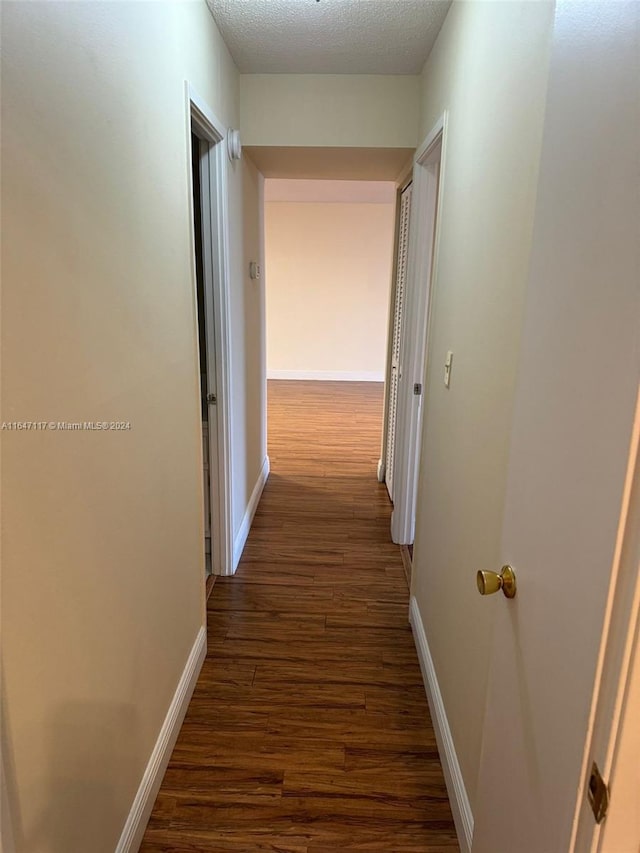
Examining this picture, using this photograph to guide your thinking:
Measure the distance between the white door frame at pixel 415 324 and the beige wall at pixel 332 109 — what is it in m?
0.25

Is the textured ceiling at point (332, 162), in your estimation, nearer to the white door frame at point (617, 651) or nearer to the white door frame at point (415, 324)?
the white door frame at point (415, 324)

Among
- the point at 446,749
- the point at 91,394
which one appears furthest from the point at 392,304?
the point at 91,394

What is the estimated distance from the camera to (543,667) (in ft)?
2.71

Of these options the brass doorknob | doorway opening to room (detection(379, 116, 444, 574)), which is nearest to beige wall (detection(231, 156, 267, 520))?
doorway opening to room (detection(379, 116, 444, 574))

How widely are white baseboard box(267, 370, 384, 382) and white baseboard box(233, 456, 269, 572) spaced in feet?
12.8

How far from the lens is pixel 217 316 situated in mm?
2621

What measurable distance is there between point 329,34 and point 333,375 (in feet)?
19.9

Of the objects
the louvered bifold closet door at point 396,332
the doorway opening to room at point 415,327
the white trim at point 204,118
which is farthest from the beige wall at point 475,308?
the louvered bifold closet door at point 396,332

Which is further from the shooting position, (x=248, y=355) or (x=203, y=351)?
(x=248, y=355)

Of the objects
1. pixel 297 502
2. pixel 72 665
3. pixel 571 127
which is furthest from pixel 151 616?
pixel 297 502

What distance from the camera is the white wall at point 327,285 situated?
25.2 ft

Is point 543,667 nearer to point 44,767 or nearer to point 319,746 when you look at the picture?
point 44,767

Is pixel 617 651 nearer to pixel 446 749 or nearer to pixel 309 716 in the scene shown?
pixel 446 749

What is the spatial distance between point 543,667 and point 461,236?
1.40 meters
